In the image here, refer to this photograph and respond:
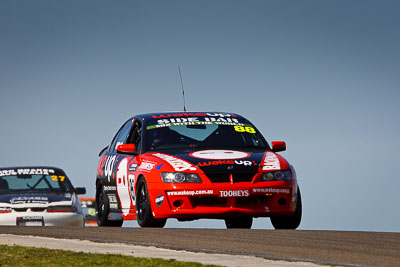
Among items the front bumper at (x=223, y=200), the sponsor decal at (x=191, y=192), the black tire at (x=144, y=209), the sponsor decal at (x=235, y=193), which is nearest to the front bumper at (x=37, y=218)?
the black tire at (x=144, y=209)

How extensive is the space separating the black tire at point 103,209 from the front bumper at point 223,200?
2.47 m

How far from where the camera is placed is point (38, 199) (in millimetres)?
15977

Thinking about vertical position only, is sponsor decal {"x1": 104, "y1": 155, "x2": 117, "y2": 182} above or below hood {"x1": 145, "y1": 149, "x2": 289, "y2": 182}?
below

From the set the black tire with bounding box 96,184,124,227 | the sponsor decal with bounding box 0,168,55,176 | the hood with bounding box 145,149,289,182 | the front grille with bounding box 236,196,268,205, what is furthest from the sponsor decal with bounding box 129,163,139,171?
the sponsor decal with bounding box 0,168,55,176

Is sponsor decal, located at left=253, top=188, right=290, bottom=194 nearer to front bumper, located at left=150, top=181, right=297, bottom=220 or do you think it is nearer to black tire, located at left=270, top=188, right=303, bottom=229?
front bumper, located at left=150, top=181, right=297, bottom=220

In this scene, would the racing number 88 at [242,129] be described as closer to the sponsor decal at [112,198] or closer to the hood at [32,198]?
the sponsor decal at [112,198]

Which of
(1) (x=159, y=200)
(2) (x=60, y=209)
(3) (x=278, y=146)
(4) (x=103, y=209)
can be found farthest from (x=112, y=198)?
(3) (x=278, y=146)

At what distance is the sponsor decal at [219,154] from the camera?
41.6ft

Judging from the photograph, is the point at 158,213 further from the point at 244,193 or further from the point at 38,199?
the point at 38,199

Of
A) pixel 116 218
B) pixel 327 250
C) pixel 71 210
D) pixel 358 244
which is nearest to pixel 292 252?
pixel 327 250

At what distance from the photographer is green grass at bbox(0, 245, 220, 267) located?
838cm

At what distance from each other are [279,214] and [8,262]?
15.4 ft

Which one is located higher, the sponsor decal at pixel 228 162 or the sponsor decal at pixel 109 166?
the sponsor decal at pixel 228 162

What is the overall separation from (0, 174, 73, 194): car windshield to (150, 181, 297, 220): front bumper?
15.2 ft
